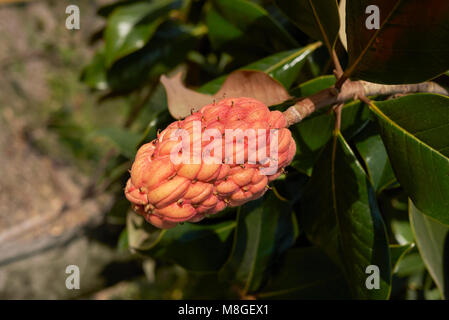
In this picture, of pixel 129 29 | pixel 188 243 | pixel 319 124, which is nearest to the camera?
pixel 319 124

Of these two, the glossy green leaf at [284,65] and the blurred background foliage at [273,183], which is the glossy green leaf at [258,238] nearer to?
the blurred background foliage at [273,183]

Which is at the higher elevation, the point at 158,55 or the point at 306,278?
the point at 158,55

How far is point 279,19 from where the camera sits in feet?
4.21

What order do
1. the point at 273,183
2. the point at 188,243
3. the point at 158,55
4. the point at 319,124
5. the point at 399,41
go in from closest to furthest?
the point at 399,41
the point at 319,124
the point at 273,183
the point at 188,243
the point at 158,55

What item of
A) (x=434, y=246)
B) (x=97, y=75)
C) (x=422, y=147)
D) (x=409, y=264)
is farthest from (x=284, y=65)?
(x=97, y=75)

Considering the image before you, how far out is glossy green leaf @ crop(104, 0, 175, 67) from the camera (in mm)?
1310

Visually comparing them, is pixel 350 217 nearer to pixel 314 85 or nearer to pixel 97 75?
pixel 314 85

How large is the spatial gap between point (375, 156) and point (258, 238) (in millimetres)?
366

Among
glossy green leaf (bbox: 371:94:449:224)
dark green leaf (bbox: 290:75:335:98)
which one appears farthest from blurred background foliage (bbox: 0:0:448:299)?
glossy green leaf (bbox: 371:94:449:224)

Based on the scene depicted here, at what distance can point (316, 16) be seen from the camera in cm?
79

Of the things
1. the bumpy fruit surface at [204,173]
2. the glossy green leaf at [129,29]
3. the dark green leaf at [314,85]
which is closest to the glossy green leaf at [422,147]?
the dark green leaf at [314,85]
